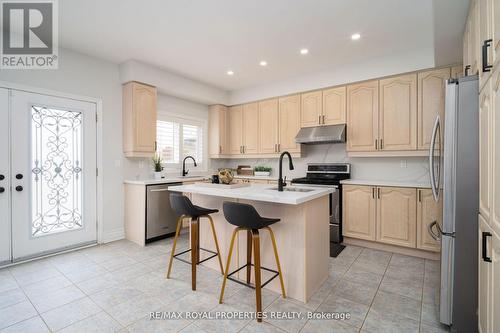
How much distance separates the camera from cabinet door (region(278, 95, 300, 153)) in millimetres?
4590

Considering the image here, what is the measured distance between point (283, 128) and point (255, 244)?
317cm

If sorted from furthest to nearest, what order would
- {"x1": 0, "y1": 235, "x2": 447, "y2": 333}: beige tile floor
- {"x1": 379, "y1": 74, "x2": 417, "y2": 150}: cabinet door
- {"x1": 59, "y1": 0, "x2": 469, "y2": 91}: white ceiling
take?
{"x1": 379, "y1": 74, "x2": 417, "y2": 150}: cabinet door → {"x1": 59, "y1": 0, "x2": 469, "y2": 91}: white ceiling → {"x1": 0, "y1": 235, "x2": 447, "y2": 333}: beige tile floor

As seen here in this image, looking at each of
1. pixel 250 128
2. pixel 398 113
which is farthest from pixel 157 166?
pixel 398 113

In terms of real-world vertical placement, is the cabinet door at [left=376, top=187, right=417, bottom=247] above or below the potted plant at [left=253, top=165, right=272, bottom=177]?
below

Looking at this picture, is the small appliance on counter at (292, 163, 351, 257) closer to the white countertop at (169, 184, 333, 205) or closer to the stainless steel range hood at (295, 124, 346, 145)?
Result: the stainless steel range hood at (295, 124, 346, 145)

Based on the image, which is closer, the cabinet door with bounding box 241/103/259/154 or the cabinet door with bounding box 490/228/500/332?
the cabinet door with bounding box 490/228/500/332

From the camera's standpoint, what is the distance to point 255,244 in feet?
6.55

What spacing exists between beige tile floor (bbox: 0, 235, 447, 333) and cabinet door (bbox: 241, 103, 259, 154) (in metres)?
2.85

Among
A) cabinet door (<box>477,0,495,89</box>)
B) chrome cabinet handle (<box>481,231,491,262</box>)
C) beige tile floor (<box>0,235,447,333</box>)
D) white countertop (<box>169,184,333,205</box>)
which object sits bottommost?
beige tile floor (<box>0,235,447,333</box>)

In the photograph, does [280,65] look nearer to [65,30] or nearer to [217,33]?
[217,33]

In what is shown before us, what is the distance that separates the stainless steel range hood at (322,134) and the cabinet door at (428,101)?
1.04 m

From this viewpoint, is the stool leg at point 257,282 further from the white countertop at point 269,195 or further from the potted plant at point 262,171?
the potted plant at point 262,171

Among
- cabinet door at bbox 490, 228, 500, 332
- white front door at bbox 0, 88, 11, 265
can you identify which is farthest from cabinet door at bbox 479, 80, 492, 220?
white front door at bbox 0, 88, 11, 265

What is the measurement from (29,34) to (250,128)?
365 centimetres
